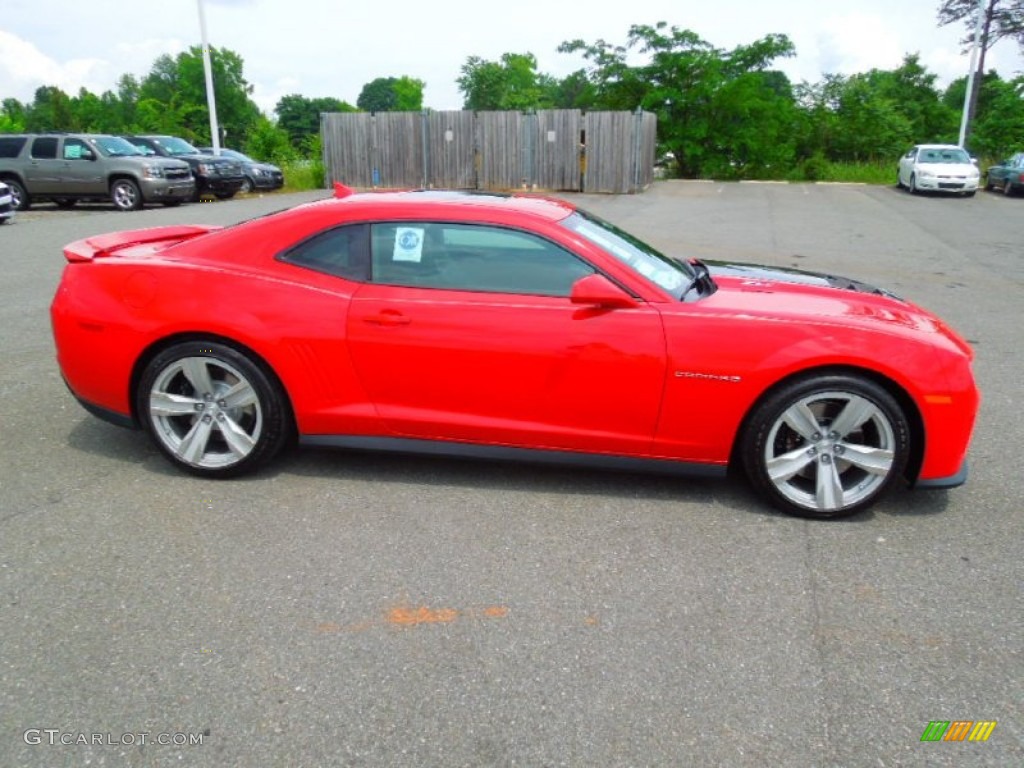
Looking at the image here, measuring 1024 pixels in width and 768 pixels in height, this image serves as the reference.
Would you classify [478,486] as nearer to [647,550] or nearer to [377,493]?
[377,493]

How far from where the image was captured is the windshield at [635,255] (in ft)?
12.8

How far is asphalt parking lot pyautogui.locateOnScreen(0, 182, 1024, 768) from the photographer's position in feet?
7.67

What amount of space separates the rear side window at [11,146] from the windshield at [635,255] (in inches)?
728

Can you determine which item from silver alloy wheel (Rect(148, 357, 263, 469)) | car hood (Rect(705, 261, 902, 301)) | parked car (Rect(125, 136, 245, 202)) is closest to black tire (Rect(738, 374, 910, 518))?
car hood (Rect(705, 261, 902, 301))

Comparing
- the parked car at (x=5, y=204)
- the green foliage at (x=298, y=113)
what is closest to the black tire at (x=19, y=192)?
the parked car at (x=5, y=204)

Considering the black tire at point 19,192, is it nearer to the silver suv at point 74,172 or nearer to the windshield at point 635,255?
the silver suv at point 74,172

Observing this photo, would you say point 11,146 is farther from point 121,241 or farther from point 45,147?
point 121,241

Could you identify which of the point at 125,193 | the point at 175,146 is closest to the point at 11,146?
the point at 125,193

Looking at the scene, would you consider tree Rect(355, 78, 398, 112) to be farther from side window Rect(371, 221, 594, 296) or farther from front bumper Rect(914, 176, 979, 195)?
side window Rect(371, 221, 594, 296)

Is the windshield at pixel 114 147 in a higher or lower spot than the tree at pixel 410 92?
lower

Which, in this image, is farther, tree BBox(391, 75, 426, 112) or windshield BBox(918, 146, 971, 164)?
tree BBox(391, 75, 426, 112)

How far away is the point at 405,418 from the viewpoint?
387 cm

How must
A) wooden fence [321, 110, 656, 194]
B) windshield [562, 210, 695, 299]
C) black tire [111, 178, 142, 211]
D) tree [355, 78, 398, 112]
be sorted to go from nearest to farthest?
windshield [562, 210, 695, 299], black tire [111, 178, 142, 211], wooden fence [321, 110, 656, 194], tree [355, 78, 398, 112]

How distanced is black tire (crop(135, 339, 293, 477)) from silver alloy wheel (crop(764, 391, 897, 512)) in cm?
241
